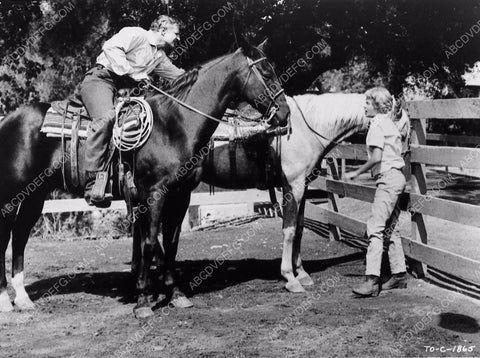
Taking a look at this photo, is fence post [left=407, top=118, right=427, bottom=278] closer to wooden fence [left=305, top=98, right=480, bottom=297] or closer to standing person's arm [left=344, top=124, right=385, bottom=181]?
wooden fence [left=305, top=98, right=480, bottom=297]

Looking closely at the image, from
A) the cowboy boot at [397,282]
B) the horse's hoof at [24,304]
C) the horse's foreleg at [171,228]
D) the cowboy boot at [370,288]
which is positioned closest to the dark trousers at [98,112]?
the horse's foreleg at [171,228]

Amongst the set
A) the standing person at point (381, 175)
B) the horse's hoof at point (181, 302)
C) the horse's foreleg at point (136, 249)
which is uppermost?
the standing person at point (381, 175)

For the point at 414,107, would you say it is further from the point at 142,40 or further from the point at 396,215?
the point at 142,40

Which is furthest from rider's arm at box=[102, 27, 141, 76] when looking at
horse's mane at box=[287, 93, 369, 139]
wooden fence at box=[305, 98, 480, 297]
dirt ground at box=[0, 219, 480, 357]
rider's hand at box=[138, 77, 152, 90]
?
wooden fence at box=[305, 98, 480, 297]

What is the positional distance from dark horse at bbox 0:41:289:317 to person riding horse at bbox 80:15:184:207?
0.31 m

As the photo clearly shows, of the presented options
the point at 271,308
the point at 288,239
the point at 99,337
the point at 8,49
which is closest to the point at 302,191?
the point at 288,239

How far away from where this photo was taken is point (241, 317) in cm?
595

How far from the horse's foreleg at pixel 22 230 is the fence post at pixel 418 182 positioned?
4098 mm

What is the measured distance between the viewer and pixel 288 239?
24.2 feet

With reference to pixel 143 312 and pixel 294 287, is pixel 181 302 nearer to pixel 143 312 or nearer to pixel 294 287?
pixel 143 312

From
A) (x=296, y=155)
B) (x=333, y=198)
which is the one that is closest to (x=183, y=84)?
(x=296, y=155)

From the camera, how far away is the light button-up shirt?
6.44 metres

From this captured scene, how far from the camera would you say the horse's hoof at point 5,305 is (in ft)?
21.4

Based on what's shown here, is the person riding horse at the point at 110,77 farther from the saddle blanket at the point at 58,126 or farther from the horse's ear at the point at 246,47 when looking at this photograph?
the horse's ear at the point at 246,47
